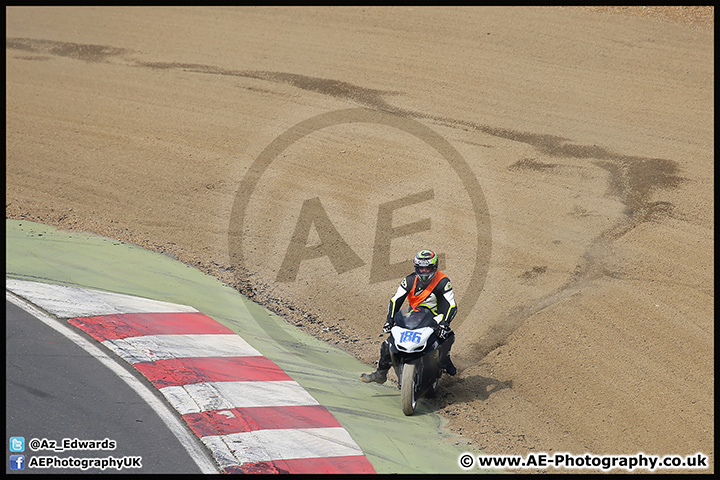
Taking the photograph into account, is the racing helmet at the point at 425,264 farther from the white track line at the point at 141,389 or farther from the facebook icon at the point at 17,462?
the facebook icon at the point at 17,462

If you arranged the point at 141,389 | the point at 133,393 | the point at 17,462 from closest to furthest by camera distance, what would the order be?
the point at 17,462, the point at 133,393, the point at 141,389

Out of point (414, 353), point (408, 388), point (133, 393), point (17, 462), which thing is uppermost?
point (414, 353)

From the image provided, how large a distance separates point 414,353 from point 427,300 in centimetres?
91

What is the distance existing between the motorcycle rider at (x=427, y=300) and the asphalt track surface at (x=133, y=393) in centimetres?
54

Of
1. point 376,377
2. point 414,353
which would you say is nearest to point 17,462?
point 376,377

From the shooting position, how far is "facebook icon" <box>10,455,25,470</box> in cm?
661

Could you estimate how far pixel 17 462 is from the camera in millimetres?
6668

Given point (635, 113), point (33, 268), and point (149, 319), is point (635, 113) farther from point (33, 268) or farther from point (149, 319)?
point (33, 268)

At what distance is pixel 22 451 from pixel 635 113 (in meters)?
15.4

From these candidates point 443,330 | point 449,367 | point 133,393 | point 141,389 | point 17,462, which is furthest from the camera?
point 449,367

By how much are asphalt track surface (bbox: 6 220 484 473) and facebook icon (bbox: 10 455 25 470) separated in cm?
36

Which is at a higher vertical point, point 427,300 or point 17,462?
point 427,300

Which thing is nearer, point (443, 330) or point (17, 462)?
point (17, 462)

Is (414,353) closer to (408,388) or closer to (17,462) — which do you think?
(408,388)
